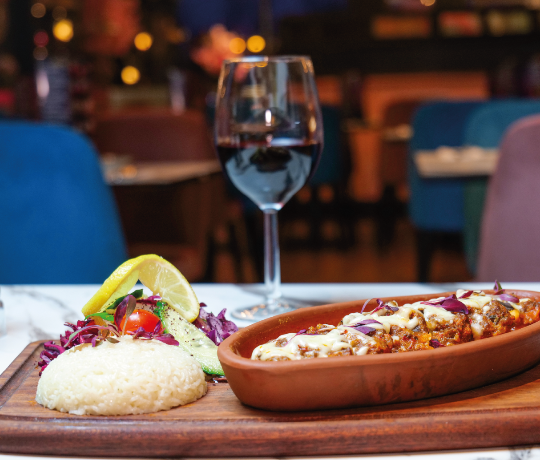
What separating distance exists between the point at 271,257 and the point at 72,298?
299mm

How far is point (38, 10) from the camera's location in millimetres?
5945

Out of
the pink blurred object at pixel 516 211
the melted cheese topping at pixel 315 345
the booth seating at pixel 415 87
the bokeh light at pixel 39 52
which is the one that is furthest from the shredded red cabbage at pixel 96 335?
the booth seating at pixel 415 87

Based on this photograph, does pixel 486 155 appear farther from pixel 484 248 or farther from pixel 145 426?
pixel 145 426

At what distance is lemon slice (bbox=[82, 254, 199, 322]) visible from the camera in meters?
0.66

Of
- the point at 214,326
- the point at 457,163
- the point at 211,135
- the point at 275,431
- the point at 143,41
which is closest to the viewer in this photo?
the point at 275,431

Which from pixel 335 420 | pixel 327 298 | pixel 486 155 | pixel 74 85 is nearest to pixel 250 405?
pixel 335 420

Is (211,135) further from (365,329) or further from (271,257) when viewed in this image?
(365,329)

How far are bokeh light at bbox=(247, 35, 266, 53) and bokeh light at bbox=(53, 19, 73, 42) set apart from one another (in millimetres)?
1673

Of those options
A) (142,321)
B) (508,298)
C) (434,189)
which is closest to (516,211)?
(508,298)

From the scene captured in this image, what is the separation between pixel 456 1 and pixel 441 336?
23.2 ft

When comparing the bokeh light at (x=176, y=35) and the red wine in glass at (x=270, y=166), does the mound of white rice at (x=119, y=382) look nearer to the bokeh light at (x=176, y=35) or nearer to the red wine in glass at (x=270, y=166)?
the red wine in glass at (x=270, y=166)

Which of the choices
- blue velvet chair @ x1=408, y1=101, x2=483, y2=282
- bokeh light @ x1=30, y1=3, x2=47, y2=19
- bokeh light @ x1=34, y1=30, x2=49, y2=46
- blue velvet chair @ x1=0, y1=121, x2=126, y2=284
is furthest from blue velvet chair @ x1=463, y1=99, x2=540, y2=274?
bokeh light @ x1=30, y1=3, x2=47, y2=19

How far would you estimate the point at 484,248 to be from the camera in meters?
1.60

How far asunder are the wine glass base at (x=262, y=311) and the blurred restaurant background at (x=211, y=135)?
85cm
